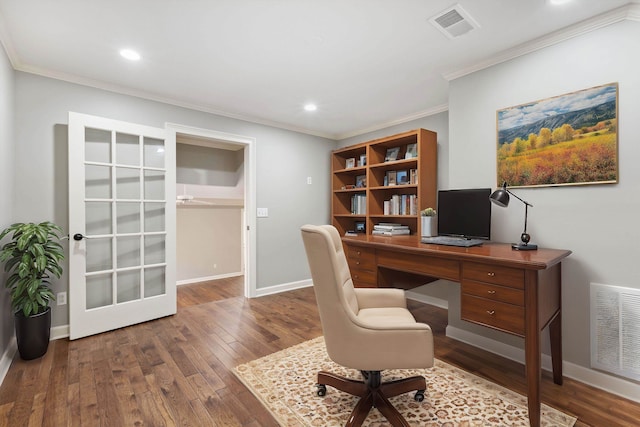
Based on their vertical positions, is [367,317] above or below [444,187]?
below

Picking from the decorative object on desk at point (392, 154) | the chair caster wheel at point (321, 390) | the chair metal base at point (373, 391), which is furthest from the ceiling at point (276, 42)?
the chair caster wheel at point (321, 390)

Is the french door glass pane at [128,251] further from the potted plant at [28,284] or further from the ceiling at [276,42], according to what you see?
the ceiling at [276,42]

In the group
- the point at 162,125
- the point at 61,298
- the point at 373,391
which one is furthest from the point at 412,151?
the point at 61,298

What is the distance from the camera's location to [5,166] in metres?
2.12

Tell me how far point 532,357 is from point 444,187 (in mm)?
2225

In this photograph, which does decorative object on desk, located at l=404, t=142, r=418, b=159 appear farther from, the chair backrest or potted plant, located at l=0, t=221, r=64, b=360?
potted plant, located at l=0, t=221, r=64, b=360

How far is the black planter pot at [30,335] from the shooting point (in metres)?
2.17

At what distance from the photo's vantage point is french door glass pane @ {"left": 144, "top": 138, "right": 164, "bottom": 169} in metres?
3.01

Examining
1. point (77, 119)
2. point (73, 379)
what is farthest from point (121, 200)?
point (73, 379)

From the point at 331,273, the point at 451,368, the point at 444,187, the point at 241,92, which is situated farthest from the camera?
the point at 444,187

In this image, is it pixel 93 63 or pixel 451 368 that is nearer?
pixel 451 368

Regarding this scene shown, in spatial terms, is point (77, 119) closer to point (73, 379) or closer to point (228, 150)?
point (73, 379)

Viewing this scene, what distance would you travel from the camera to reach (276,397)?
1.76m

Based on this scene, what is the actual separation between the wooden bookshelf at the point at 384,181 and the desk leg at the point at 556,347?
145 centimetres
